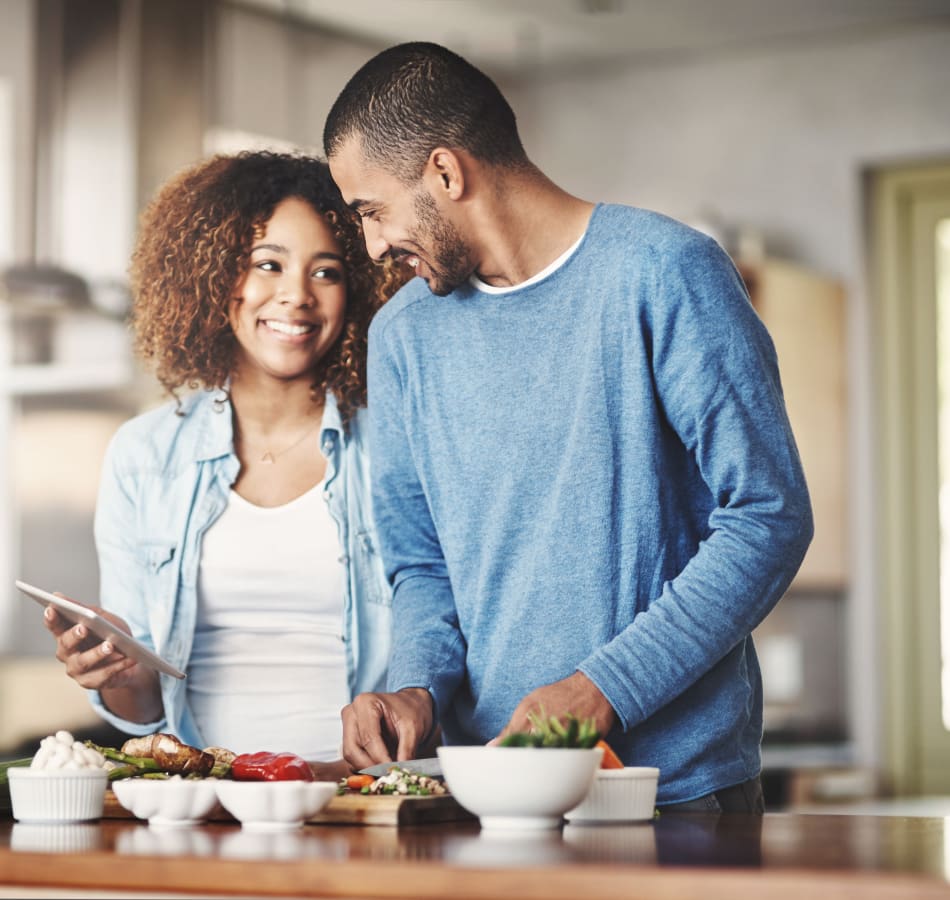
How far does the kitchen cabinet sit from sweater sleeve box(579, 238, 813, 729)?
3.06 meters

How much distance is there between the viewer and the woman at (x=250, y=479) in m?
2.14

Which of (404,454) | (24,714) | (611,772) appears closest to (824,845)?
(611,772)

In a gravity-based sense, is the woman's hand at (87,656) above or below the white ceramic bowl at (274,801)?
above

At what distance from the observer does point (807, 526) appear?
179 cm

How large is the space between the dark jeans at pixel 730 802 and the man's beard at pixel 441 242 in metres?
0.70

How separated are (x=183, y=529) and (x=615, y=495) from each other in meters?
0.67

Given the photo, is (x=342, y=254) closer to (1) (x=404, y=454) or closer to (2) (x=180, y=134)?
(1) (x=404, y=454)

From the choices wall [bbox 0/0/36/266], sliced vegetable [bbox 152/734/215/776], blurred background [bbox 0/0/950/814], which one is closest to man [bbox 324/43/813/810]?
sliced vegetable [bbox 152/734/215/776]

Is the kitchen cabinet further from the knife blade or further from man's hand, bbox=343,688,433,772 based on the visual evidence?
the knife blade

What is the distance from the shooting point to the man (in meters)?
1.75

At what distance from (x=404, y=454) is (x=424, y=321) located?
18cm

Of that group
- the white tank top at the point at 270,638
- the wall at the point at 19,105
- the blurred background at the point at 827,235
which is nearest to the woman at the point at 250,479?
the white tank top at the point at 270,638

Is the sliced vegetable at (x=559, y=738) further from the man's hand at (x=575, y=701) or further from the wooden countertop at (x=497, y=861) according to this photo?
the man's hand at (x=575, y=701)

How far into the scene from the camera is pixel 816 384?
193 inches
